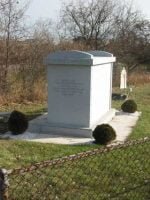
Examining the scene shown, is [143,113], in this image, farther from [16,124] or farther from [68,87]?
[16,124]

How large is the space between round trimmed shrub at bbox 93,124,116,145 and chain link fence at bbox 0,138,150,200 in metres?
1.31

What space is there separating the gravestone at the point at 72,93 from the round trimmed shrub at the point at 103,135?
2.41ft

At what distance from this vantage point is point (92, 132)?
33.3 ft

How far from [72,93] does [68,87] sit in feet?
0.60

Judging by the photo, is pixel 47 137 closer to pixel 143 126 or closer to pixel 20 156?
pixel 20 156

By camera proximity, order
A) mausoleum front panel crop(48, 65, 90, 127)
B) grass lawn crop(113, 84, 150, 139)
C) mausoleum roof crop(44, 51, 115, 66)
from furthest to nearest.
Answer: grass lawn crop(113, 84, 150, 139), mausoleum front panel crop(48, 65, 90, 127), mausoleum roof crop(44, 51, 115, 66)

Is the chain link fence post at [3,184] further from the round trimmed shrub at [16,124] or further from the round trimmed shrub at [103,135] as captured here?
the round trimmed shrub at [16,124]

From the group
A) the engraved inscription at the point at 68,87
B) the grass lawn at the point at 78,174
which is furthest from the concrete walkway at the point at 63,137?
the engraved inscription at the point at 68,87

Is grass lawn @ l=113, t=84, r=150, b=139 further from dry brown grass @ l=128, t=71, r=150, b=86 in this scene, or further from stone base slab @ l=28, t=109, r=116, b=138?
dry brown grass @ l=128, t=71, r=150, b=86

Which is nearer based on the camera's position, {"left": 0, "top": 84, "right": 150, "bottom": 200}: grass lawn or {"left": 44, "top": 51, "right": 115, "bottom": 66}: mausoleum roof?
{"left": 0, "top": 84, "right": 150, "bottom": 200}: grass lawn

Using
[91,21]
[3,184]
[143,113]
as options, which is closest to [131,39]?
[91,21]

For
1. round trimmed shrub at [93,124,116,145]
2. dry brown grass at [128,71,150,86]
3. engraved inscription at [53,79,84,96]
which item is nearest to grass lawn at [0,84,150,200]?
round trimmed shrub at [93,124,116,145]

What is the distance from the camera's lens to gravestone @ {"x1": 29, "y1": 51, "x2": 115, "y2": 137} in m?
10.6

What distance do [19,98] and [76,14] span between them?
16.6 meters
